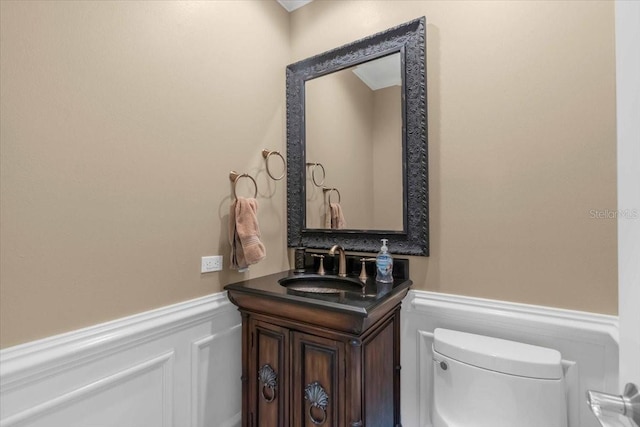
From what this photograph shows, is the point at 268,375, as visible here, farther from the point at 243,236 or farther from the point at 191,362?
the point at 243,236

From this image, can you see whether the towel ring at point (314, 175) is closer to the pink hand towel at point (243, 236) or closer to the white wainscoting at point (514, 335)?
the pink hand towel at point (243, 236)

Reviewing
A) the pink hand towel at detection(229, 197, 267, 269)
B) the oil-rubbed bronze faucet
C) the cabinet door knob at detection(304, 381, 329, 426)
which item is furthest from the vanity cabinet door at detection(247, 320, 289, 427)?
the oil-rubbed bronze faucet

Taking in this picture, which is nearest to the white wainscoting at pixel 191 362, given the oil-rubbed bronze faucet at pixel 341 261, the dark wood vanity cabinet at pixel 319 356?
the dark wood vanity cabinet at pixel 319 356

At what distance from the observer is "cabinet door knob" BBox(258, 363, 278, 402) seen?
1.34 m

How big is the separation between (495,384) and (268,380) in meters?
0.96

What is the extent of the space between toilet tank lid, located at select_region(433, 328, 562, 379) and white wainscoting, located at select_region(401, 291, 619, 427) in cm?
7

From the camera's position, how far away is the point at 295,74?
1.92 m

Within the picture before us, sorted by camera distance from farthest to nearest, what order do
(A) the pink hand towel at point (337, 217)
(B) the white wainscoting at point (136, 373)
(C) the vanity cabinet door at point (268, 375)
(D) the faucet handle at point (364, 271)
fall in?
(A) the pink hand towel at point (337, 217) → (D) the faucet handle at point (364, 271) → (C) the vanity cabinet door at point (268, 375) → (B) the white wainscoting at point (136, 373)

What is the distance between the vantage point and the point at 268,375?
53.4 inches

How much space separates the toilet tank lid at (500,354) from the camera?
1055 mm

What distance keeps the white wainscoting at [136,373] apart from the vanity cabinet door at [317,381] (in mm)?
442

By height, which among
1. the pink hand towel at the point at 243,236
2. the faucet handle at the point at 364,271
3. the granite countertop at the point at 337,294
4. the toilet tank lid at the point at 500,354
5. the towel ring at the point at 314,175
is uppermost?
the towel ring at the point at 314,175

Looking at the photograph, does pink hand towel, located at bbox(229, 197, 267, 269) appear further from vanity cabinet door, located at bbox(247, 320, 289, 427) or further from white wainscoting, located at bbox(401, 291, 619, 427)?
white wainscoting, located at bbox(401, 291, 619, 427)

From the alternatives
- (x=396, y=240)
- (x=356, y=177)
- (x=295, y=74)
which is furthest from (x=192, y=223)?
(x=295, y=74)
